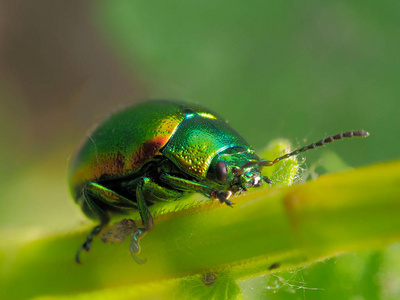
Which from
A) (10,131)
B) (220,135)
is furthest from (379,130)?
(10,131)

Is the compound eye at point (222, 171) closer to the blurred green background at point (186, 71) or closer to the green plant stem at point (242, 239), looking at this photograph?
the green plant stem at point (242, 239)

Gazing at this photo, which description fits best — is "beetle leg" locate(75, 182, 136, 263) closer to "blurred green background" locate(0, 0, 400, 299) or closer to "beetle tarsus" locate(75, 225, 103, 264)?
"beetle tarsus" locate(75, 225, 103, 264)

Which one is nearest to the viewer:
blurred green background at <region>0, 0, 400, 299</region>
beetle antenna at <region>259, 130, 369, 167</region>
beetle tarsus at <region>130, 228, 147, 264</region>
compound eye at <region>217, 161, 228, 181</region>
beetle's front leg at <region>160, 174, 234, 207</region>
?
beetle tarsus at <region>130, 228, 147, 264</region>

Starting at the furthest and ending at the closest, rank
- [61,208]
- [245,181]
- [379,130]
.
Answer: [61,208] → [379,130] → [245,181]

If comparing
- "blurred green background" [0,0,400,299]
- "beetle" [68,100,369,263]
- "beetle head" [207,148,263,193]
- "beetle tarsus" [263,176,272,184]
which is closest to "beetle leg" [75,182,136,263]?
"beetle" [68,100,369,263]

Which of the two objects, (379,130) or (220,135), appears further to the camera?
(379,130)

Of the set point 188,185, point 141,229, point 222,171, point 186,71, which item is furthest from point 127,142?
point 186,71

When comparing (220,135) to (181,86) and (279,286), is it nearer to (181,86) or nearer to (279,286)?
(279,286)

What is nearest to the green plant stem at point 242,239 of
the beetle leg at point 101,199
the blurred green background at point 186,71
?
the beetle leg at point 101,199
